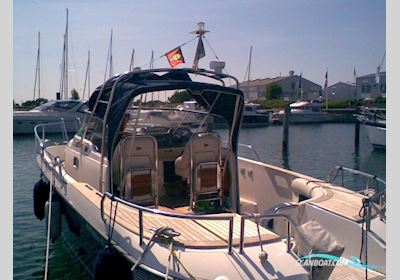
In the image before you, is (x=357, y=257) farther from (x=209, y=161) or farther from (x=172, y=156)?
(x=172, y=156)

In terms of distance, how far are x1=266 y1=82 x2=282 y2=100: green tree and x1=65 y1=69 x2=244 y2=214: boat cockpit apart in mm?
63561

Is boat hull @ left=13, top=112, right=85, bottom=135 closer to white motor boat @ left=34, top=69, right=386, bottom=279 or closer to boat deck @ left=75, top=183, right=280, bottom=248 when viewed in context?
Answer: white motor boat @ left=34, top=69, right=386, bottom=279

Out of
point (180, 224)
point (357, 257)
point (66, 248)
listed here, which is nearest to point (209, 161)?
point (180, 224)

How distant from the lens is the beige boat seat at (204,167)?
6.64 m

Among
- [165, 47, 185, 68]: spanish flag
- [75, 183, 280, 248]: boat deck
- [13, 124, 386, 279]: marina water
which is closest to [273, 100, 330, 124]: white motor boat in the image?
[13, 124, 386, 279]: marina water

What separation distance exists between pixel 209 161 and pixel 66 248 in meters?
3.32

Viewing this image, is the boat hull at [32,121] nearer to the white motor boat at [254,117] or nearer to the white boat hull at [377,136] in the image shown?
the white motor boat at [254,117]

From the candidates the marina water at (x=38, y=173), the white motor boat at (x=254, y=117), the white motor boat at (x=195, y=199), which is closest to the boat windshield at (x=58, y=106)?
the marina water at (x=38, y=173)

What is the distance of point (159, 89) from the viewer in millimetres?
5969

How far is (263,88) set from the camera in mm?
75875

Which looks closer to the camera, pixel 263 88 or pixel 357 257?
pixel 357 257

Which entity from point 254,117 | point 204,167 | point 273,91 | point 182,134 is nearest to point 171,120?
point 182,134

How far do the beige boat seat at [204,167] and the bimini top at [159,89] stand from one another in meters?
0.35

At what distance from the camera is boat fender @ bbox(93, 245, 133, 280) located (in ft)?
15.0
